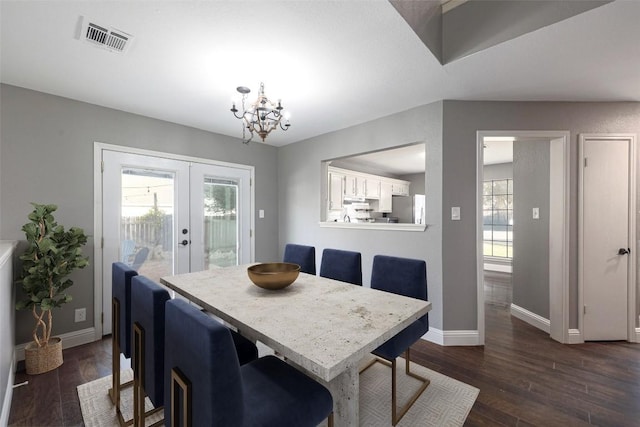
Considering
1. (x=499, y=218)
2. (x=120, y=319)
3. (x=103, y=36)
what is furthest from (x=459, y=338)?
(x=499, y=218)

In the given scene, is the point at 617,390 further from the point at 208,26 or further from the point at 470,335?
the point at 208,26

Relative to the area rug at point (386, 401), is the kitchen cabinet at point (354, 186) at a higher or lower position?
higher

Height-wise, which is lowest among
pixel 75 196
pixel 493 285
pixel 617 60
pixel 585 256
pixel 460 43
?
A: pixel 493 285

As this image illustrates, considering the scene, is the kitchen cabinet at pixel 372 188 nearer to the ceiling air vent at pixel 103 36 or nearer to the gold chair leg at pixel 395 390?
the gold chair leg at pixel 395 390

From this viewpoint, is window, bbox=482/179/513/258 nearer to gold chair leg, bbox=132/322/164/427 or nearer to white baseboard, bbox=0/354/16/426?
gold chair leg, bbox=132/322/164/427

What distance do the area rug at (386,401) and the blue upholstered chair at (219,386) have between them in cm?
68

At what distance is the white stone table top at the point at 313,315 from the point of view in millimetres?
987

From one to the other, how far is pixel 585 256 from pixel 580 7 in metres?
2.28

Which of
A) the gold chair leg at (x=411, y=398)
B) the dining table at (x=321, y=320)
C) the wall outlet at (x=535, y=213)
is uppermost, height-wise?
the wall outlet at (x=535, y=213)

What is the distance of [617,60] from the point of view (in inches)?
76.8

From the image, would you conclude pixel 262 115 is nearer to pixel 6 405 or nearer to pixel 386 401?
pixel 386 401

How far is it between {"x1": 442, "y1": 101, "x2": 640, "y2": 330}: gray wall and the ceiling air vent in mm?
2659

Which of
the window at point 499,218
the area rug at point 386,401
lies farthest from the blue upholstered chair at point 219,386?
the window at point 499,218

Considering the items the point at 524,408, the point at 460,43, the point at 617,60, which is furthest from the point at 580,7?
the point at 524,408
